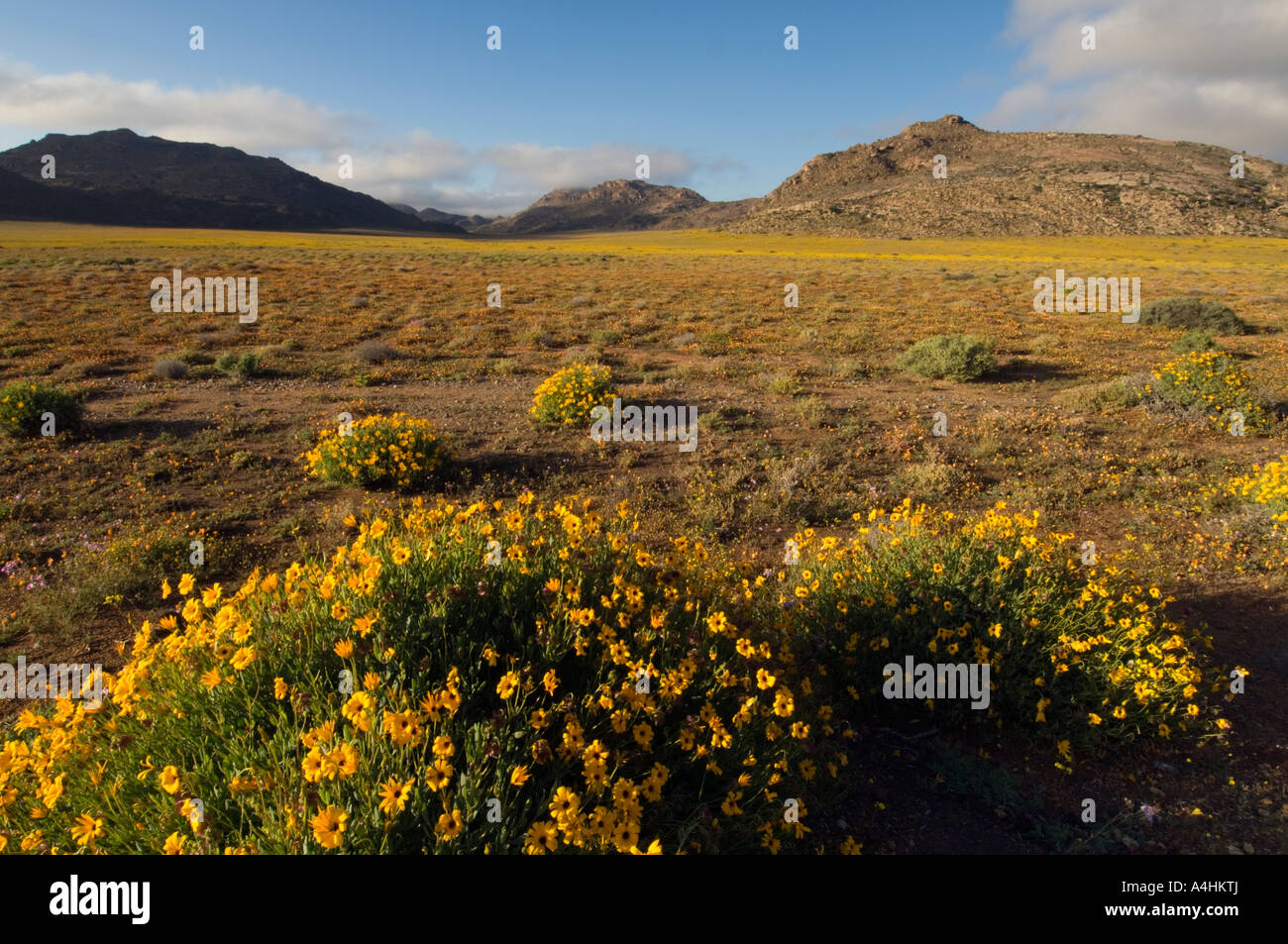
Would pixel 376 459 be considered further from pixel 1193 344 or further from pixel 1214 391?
pixel 1193 344

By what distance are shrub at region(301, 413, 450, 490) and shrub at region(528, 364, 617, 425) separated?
7.81ft

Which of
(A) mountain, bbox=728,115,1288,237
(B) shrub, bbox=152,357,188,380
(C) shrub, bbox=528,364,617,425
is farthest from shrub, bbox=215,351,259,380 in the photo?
(A) mountain, bbox=728,115,1288,237

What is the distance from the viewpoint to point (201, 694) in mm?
2537

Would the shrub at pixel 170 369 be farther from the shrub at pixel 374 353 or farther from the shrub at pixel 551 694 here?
the shrub at pixel 551 694

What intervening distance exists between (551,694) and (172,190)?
18450 cm

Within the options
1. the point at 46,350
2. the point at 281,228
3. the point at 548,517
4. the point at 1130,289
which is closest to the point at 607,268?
the point at 1130,289

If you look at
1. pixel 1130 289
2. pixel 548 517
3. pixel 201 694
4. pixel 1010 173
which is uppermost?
pixel 1010 173

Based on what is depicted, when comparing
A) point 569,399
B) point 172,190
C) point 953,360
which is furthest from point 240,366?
point 172,190

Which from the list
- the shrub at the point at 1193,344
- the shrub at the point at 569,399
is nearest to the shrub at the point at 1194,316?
the shrub at the point at 1193,344

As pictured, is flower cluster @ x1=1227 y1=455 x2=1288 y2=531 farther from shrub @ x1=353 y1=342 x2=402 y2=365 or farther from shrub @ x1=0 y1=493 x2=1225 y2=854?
shrub @ x1=353 y1=342 x2=402 y2=365

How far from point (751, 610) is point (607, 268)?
127 feet

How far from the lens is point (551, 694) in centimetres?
263

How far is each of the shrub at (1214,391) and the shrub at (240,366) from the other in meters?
→ 16.7
